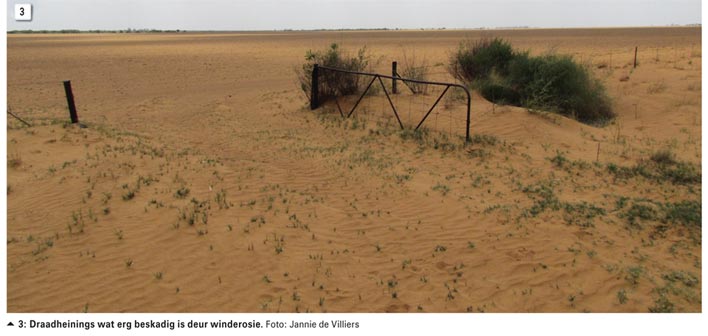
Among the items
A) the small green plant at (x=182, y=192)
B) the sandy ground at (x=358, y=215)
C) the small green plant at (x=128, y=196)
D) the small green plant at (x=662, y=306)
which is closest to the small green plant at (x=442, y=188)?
the sandy ground at (x=358, y=215)

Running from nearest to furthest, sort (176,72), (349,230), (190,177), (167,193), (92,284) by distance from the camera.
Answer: (92,284)
(349,230)
(167,193)
(190,177)
(176,72)

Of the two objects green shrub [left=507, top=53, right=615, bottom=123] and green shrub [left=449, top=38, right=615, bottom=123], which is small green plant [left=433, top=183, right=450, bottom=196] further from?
green shrub [left=507, top=53, right=615, bottom=123]

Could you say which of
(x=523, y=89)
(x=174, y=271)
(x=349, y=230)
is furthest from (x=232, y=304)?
(x=523, y=89)

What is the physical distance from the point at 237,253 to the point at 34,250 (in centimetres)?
212

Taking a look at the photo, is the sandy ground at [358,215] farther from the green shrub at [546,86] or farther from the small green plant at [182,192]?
the green shrub at [546,86]

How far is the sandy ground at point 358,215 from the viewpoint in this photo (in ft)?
14.6

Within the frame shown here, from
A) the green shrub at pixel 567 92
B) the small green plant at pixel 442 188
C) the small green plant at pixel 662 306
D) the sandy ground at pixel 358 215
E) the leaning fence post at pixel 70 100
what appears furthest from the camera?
the green shrub at pixel 567 92

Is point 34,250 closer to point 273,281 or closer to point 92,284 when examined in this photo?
point 92,284

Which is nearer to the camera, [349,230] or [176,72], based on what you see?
[349,230]

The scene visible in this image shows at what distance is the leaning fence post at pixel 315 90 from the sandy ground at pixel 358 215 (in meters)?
1.10

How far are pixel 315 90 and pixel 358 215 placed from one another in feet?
23.3

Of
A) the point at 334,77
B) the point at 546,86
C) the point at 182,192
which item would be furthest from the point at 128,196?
the point at 546,86

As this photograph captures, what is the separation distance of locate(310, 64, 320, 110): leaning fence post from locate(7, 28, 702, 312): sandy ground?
1095 mm

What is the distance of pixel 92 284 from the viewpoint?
462 cm
